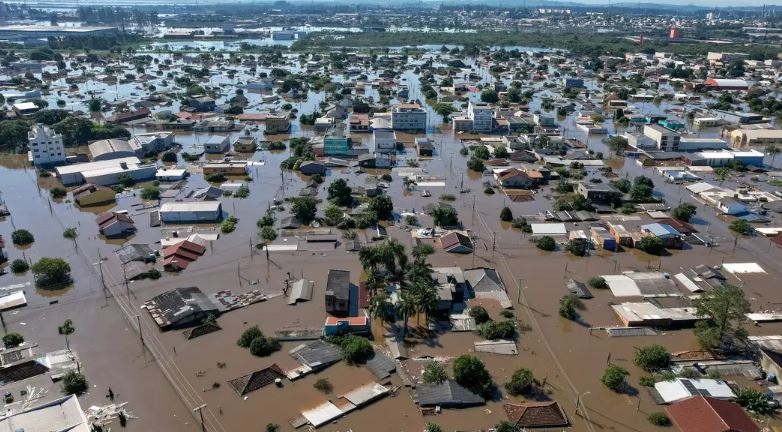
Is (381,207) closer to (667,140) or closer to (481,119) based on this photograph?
(481,119)

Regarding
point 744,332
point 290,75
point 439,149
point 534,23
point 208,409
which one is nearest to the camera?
point 208,409

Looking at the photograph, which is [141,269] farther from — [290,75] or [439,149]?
[290,75]

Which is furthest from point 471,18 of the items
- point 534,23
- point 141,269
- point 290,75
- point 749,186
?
point 141,269

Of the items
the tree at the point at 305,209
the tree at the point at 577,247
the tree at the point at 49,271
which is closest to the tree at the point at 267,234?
the tree at the point at 305,209

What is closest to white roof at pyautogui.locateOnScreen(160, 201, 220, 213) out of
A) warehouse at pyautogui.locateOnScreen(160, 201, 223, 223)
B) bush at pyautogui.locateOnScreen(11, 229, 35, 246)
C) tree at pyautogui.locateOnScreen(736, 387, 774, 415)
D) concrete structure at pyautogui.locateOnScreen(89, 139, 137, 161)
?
warehouse at pyautogui.locateOnScreen(160, 201, 223, 223)

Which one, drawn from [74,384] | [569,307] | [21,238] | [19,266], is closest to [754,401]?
[569,307]

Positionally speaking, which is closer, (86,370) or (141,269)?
(86,370)

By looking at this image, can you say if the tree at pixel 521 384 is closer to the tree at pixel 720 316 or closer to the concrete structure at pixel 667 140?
the tree at pixel 720 316
